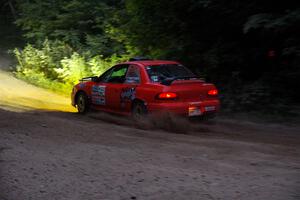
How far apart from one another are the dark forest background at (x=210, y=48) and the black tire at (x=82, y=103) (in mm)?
3592

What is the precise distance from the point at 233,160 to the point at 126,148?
1708mm

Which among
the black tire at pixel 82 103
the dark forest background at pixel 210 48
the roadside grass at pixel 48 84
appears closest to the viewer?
the black tire at pixel 82 103

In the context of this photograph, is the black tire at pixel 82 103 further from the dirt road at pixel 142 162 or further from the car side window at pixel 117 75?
the dirt road at pixel 142 162

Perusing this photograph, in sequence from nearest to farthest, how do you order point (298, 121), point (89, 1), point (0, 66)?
1. point (298, 121)
2. point (89, 1)
3. point (0, 66)

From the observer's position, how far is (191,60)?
15.9 m

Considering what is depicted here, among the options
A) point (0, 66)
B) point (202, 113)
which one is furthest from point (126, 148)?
point (0, 66)

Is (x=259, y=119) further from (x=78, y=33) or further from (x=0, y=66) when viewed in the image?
(x=0, y=66)

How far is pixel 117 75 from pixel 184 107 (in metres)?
2.43

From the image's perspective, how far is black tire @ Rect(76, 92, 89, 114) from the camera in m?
13.2

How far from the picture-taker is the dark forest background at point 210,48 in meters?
13.4

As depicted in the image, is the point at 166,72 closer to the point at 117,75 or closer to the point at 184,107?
the point at 184,107

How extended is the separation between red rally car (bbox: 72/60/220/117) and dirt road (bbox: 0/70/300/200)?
0.52m

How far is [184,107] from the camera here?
10.5m

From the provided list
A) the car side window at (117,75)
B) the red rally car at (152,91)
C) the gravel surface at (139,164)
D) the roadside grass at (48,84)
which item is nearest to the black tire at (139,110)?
the red rally car at (152,91)
